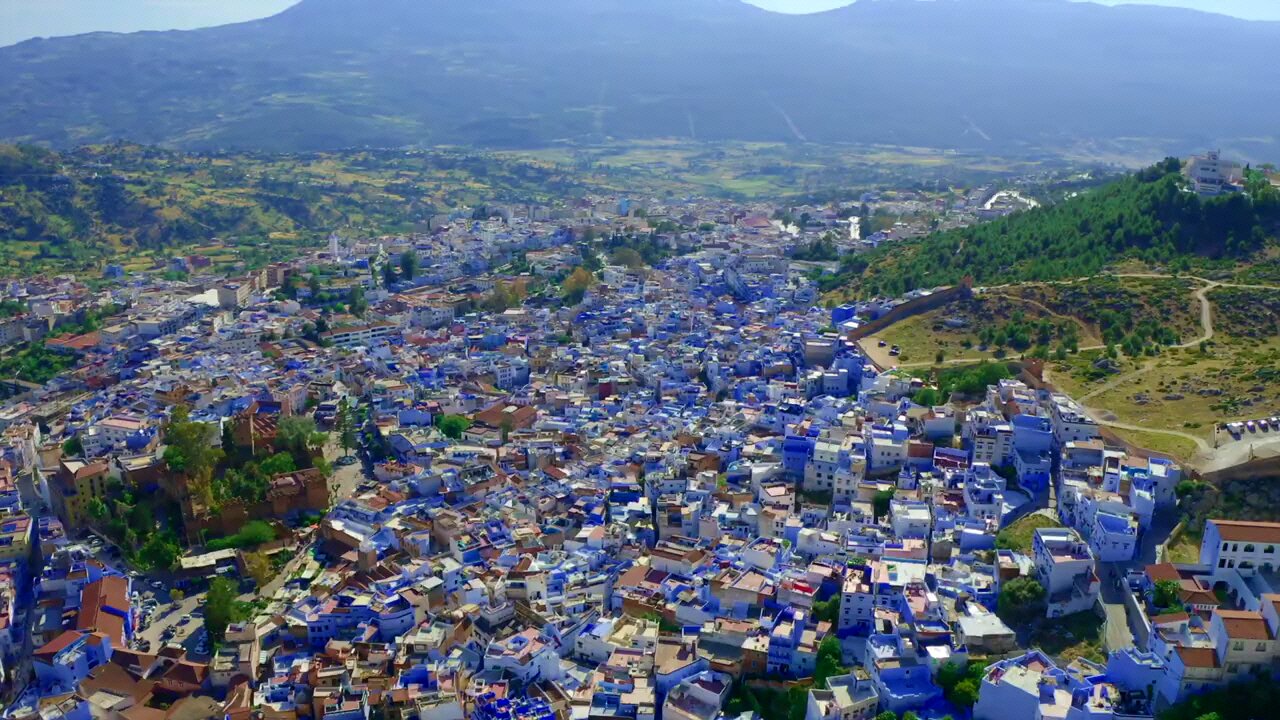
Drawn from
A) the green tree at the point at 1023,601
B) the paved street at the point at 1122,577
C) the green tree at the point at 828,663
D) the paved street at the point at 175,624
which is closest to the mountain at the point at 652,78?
the paved street at the point at 175,624

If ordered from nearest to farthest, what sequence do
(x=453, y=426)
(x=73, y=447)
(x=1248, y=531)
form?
(x=1248, y=531), (x=73, y=447), (x=453, y=426)

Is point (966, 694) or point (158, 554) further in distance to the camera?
point (158, 554)

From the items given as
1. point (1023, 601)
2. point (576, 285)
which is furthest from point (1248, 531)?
point (576, 285)

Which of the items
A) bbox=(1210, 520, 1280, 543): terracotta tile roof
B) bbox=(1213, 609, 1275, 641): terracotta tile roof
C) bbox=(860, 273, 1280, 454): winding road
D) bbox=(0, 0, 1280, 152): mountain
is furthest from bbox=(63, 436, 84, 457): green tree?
bbox=(0, 0, 1280, 152): mountain

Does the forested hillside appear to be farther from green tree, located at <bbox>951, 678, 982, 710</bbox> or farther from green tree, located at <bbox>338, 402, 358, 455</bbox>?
green tree, located at <bbox>951, 678, 982, 710</bbox>

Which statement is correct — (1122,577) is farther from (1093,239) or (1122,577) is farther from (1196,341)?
(1093,239)

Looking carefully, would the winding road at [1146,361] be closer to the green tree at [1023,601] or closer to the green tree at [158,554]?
the green tree at [1023,601]
